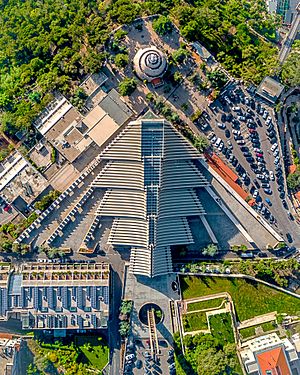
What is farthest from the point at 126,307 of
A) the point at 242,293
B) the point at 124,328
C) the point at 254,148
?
the point at 254,148

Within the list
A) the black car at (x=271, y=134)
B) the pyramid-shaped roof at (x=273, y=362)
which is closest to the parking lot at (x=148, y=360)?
the pyramid-shaped roof at (x=273, y=362)

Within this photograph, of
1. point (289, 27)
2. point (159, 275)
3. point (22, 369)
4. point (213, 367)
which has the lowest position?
point (213, 367)

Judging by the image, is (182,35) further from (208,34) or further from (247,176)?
(247,176)

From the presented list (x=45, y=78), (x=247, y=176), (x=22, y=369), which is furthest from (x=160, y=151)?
(x=22, y=369)

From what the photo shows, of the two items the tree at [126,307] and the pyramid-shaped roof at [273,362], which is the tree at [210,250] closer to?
the tree at [126,307]

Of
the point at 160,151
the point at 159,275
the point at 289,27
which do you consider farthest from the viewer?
the point at 289,27

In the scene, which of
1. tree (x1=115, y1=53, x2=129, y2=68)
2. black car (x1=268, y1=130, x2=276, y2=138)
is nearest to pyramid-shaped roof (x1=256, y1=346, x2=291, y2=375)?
black car (x1=268, y1=130, x2=276, y2=138)

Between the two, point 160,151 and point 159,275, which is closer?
point 160,151

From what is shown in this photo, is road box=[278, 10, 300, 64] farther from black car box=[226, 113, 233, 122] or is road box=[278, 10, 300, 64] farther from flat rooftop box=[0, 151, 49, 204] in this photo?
flat rooftop box=[0, 151, 49, 204]
